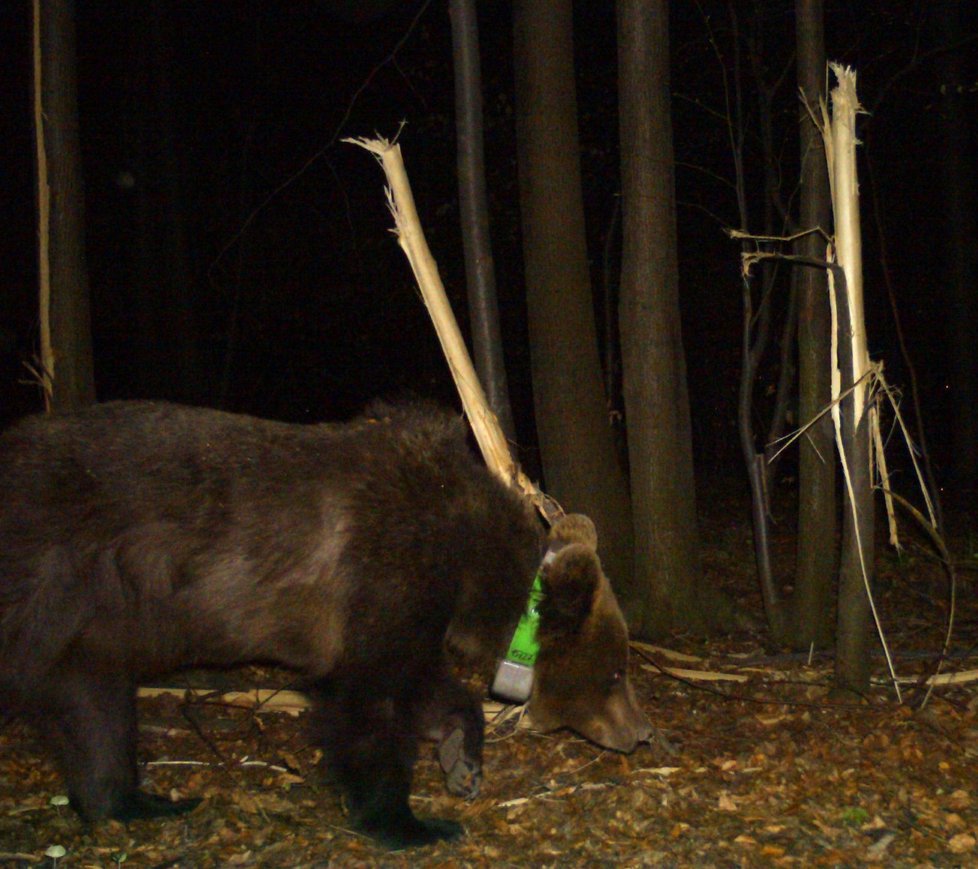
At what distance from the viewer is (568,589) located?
5.28 meters

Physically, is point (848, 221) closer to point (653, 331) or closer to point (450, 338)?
point (653, 331)

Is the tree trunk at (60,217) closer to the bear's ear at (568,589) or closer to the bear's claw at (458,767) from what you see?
the bear's claw at (458,767)

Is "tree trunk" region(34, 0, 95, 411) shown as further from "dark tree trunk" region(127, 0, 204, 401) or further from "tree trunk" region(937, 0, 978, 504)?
"tree trunk" region(937, 0, 978, 504)

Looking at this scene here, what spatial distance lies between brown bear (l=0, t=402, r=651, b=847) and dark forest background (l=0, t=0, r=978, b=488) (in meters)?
9.63

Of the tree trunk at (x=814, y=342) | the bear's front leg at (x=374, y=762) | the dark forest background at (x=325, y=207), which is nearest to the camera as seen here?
the bear's front leg at (x=374, y=762)

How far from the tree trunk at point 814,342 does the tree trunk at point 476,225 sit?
1821 mm

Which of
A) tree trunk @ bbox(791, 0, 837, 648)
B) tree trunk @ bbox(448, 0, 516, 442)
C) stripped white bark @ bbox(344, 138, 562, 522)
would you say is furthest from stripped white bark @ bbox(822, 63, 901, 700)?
tree trunk @ bbox(448, 0, 516, 442)

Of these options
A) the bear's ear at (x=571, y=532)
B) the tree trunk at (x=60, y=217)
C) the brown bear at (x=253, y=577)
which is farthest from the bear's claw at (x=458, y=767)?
the tree trunk at (x=60, y=217)

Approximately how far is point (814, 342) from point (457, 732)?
3.06 m

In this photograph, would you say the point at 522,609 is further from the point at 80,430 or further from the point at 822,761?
the point at 80,430

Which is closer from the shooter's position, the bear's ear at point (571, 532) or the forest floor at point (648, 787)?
the forest floor at point (648, 787)

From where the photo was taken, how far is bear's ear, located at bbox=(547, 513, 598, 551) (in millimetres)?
5498

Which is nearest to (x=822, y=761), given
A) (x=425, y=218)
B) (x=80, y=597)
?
(x=80, y=597)

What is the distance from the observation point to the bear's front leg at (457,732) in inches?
216
